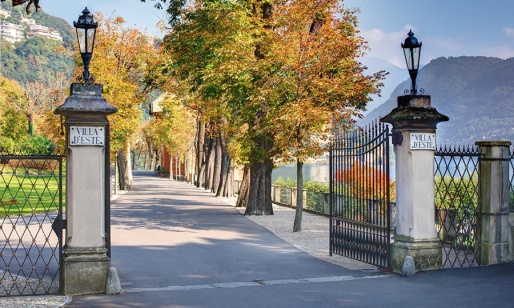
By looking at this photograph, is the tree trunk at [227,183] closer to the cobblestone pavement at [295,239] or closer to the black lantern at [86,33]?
the cobblestone pavement at [295,239]

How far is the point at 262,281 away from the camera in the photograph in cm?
1191

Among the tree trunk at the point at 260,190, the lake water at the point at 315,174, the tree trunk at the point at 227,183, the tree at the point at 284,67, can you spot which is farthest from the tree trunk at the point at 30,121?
the tree at the point at 284,67

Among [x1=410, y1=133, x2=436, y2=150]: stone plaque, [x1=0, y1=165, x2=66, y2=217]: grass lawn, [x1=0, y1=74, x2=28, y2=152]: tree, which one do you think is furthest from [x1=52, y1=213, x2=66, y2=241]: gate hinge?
[x1=0, y1=74, x2=28, y2=152]: tree

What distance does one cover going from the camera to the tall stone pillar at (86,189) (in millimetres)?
10867

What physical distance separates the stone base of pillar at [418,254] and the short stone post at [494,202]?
153 cm

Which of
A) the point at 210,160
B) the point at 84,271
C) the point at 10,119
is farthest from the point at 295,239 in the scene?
the point at 10,119

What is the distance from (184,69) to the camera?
26578 millimetres

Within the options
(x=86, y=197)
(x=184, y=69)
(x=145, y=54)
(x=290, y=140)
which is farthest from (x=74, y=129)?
(x=145, y=54)

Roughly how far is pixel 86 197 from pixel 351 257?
599 cm

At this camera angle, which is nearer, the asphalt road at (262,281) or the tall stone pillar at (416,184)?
the asphalt road at (262,281)

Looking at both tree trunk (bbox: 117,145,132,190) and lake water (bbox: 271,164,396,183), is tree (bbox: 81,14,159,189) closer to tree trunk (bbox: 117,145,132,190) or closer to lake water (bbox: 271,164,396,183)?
tree trunk (bbox: 117,145,132,190)

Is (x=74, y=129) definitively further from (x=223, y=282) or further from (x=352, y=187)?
(x=352, y=187)

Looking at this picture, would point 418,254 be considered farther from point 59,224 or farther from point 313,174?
point 313,174

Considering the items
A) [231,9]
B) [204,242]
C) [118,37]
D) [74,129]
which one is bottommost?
[204,242]
